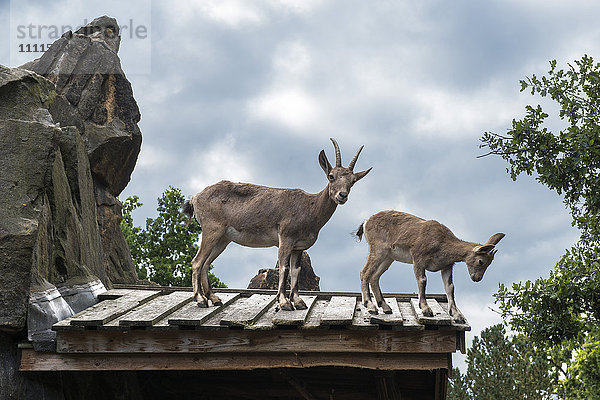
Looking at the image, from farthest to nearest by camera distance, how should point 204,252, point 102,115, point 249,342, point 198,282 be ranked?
point 102,115 → point 198,282 → point 204,252 → point 249,342

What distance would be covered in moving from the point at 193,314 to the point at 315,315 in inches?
59.4

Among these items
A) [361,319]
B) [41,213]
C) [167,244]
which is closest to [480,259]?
[361,319]

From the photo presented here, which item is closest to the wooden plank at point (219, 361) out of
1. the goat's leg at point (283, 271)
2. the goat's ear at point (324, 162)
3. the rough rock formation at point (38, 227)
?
the rough rock formation at point (38, 227)

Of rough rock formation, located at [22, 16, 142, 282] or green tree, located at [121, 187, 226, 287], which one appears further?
green tree, located at [121, 187, 226, 287]

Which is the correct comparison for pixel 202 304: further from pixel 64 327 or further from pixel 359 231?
pixel 359 231

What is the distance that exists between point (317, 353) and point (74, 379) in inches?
137

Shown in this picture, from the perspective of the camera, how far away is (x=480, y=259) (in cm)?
918

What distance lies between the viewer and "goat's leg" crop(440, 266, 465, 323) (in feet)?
29.0

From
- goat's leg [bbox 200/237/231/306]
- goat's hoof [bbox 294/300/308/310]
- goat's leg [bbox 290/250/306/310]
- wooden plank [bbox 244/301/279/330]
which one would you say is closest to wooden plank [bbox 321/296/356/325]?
goat's hoof [bbox 294/300/308/310]

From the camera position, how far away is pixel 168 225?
86.5 ft

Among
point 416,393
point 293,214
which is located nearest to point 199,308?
point 293,214

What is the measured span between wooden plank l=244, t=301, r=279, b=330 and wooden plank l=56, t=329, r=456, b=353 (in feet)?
0.27

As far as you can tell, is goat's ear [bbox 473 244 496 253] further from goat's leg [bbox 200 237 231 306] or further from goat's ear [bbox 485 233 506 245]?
goat's leg [bbox 200 237 231 306]

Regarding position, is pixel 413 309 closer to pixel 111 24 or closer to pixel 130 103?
pixel 130 103
